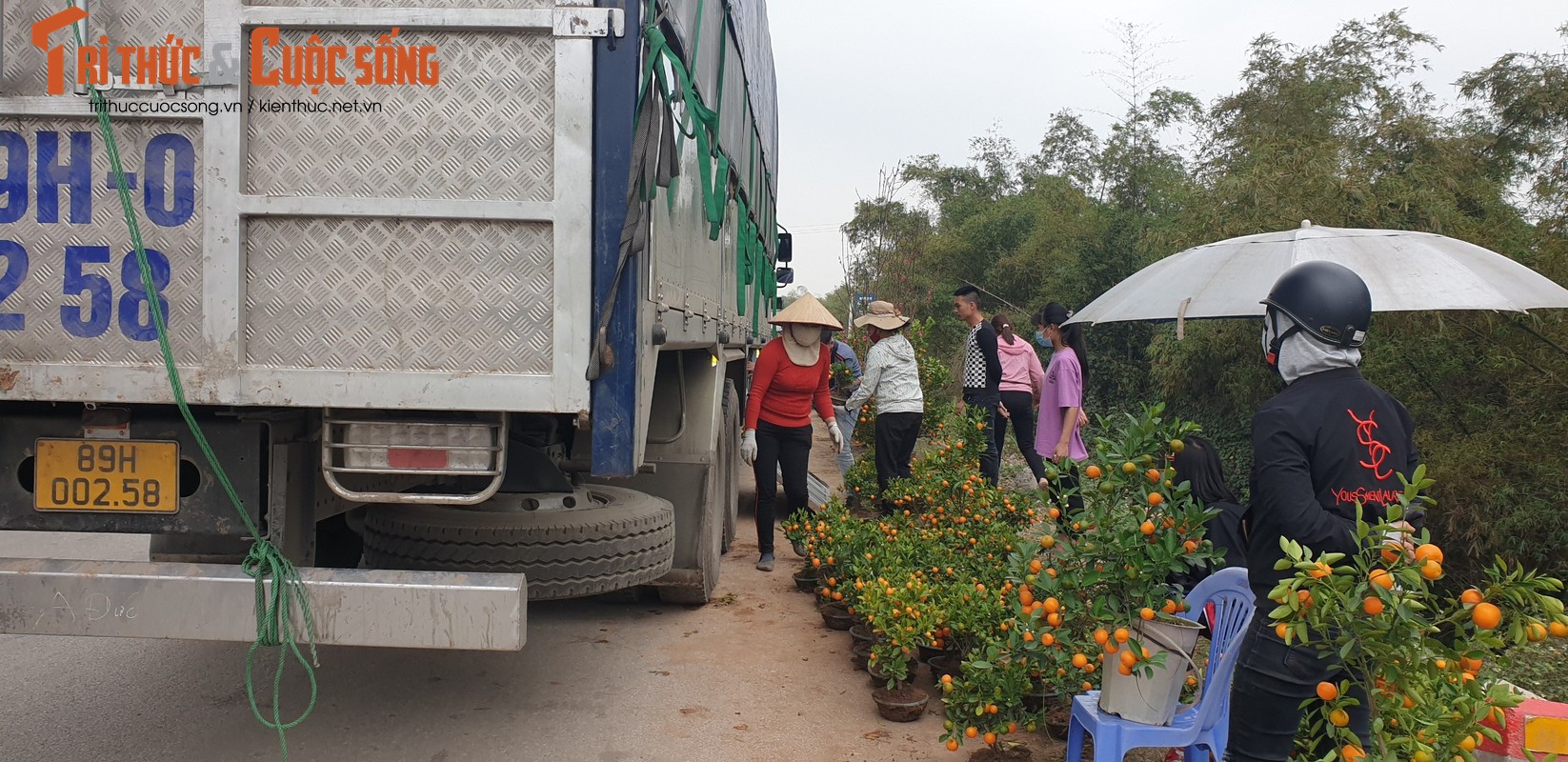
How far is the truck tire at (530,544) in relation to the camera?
3.49 metres

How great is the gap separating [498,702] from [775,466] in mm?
2860

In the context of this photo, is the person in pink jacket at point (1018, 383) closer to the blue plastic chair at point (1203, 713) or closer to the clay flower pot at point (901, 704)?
the clay flower pot at point (901, 704)

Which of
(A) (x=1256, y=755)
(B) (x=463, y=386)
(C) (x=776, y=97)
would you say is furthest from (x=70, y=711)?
(C) (x=776, y=97)

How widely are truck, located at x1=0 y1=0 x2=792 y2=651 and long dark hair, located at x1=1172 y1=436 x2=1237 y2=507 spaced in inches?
99.8

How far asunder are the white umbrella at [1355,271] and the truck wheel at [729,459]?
247 centimetres

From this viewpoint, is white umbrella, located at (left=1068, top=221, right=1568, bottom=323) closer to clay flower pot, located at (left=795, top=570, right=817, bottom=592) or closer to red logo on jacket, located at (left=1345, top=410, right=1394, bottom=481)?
red logo on jacket, located at (left=1345, top=410, right=1394, bottom=481)

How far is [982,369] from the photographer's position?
323 inches

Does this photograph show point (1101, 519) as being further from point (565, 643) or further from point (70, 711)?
point (70, 711)

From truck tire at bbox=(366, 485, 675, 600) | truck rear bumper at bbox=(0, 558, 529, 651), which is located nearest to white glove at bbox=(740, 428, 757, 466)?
truck tire at bbox=(366, 485, 675, 600)

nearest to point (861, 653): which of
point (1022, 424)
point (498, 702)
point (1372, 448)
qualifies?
point (498, 702)

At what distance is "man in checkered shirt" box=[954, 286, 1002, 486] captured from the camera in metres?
8.02

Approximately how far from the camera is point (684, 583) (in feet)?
18.1

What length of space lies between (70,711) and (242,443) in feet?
5.80

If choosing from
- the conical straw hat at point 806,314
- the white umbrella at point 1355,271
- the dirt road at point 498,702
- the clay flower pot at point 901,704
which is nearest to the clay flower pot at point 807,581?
the dirt road at point 498,702
